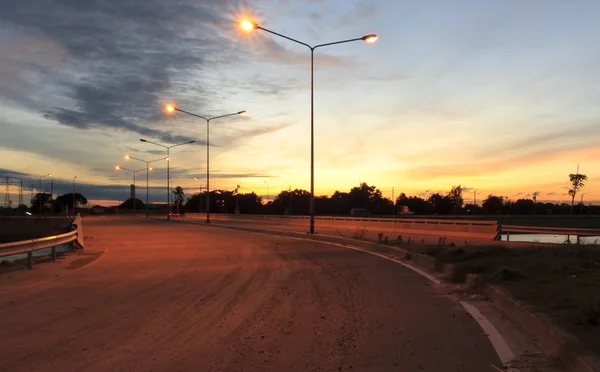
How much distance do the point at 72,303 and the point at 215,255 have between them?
31.1 feet

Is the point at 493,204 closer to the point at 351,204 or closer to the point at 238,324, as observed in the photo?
the point at 351,204

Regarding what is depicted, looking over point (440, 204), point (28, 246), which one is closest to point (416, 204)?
point (440, 204)

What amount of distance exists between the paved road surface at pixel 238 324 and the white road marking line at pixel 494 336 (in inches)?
4.5

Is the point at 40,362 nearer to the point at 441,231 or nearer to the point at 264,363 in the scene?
the point at 264,363

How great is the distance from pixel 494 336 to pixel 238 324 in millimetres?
3655

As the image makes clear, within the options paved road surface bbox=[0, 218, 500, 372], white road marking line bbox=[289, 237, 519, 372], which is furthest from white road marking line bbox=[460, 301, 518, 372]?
paved road surface bbox=[0, 218, 500, 372]

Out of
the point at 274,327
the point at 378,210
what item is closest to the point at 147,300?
the point at 274,327

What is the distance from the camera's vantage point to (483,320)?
7668 millimetres

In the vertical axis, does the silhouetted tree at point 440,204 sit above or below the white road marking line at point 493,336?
above

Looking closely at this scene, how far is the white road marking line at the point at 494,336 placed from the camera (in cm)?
579

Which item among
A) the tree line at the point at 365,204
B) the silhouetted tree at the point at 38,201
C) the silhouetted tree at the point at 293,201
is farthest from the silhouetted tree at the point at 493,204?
the silhouetted tree at the point at 38,201

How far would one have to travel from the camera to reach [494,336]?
264 inches

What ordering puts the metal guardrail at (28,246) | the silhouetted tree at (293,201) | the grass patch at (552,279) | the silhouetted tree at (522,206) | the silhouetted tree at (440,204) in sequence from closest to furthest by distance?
the grass patch at (552,279) < the metal guardrail at (28,246) < the silhouetted tree at (522,206) < the silhouetted tree at (440,204) < the silhouetted tree at (293,201)

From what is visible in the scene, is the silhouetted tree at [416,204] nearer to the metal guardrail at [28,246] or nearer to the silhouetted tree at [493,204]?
the silhouetted tree at [493,204]
